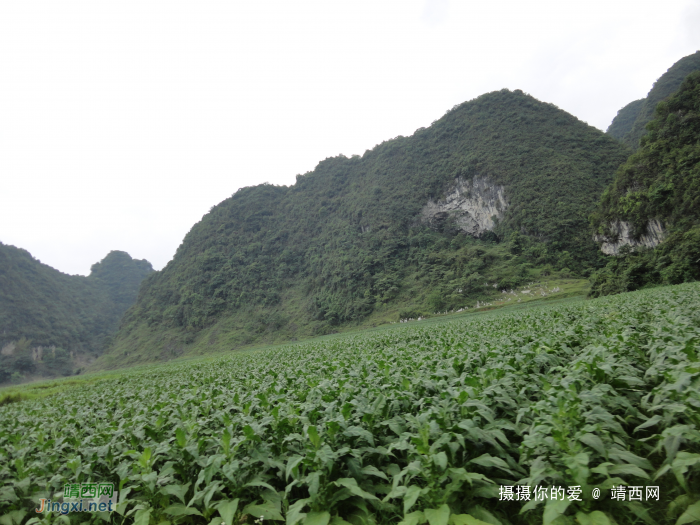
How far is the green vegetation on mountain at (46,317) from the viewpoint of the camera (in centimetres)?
9675

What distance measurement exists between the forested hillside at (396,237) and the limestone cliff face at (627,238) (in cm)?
1392

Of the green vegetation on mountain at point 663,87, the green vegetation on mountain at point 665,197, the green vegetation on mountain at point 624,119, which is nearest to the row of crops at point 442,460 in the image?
the green vegetation on mountain at point 665,197

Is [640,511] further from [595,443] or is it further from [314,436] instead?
[314,436]

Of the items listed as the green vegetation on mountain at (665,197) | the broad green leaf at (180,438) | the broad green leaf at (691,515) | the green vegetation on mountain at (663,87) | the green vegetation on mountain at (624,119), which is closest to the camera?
the broad green leaf at (691,515)

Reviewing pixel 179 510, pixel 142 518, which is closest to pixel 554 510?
pixel 179 510

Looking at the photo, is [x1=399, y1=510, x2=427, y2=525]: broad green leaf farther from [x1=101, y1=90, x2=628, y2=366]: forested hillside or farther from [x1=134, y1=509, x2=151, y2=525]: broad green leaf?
[x1=101, y1=90, x2=628, y2=366]: forested hillside

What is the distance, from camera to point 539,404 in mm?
3029

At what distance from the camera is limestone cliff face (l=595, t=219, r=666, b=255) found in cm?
4194

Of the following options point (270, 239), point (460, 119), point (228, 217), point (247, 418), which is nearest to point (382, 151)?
point (460, 119)

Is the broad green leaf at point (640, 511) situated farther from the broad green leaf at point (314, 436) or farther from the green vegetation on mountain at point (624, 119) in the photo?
the green vegetation on mountain at point (624, 119)

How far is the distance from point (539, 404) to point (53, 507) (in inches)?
202

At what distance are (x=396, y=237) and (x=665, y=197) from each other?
2542 inches

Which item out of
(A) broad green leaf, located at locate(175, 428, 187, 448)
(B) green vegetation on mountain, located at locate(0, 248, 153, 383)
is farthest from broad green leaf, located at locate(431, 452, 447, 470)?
(B) green vegetation on mountain, located at locate(0, 248, 153, 383)

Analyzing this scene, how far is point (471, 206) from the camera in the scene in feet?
311
